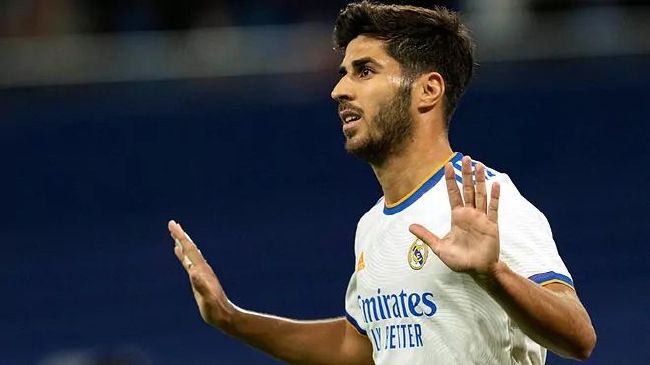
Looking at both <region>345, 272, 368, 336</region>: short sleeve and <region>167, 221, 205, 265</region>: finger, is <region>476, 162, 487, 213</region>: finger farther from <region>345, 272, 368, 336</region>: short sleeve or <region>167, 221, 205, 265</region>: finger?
<region>167, 221, 205, 265</region>: finger

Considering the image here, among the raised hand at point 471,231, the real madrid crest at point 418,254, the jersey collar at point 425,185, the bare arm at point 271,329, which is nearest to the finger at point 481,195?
the raised hand at point 471,231

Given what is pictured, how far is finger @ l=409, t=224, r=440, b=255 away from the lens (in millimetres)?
2924

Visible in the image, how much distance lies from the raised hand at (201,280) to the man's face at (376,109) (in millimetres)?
487

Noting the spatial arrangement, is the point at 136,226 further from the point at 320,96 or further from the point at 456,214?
the point at 456,214

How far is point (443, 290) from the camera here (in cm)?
325

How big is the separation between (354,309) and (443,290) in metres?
0.53

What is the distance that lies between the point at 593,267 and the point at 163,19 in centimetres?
257

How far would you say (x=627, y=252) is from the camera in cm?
766

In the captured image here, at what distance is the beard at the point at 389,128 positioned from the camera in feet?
11.2

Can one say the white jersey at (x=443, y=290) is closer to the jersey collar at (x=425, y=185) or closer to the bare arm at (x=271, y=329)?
the jersey collar at (x=425, y=185)

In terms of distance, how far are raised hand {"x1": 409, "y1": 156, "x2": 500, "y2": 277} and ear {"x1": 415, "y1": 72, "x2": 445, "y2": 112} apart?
1.70ft

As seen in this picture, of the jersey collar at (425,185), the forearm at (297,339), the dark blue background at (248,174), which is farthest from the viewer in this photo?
the dark blue background at (248,174)

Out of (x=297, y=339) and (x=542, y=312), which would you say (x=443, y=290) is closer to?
(x=542, y=312)

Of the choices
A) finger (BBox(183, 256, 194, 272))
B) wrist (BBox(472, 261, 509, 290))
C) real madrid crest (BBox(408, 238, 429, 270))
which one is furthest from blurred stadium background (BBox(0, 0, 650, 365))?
wrist (BBox(472, 261, 509, 290))
